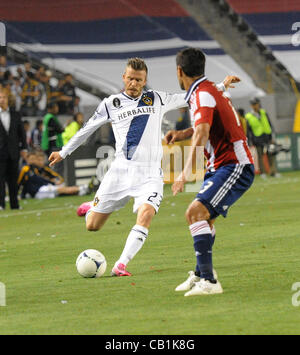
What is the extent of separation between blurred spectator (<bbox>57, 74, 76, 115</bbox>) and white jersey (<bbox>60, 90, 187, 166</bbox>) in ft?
61.3

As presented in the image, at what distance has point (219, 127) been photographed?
24.8 feet

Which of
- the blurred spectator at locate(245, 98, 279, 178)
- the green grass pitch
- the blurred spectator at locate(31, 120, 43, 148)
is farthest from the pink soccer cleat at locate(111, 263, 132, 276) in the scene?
the blurred spectator at locate(31, 120, 43, 148)

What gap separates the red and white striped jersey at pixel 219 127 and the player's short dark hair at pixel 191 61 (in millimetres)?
81

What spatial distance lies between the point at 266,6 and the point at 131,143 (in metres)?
29.1

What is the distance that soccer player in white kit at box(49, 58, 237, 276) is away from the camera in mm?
9157

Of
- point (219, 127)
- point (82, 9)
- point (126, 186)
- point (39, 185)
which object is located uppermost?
point (82, 9)

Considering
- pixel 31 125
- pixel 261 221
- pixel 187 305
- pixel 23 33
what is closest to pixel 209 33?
pixel 23 33

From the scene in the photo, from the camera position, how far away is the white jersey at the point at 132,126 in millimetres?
9352

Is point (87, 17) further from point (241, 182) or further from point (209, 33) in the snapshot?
point (241, 182)

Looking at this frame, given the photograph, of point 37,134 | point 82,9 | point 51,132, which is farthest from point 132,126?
point 82,9

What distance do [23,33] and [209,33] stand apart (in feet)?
23.4

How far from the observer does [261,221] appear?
13.5 m

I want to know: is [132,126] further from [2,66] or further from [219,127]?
[2,66]

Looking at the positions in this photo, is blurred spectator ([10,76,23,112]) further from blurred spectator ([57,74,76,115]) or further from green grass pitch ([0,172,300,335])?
green grass pitch ([0,172,300,335])
